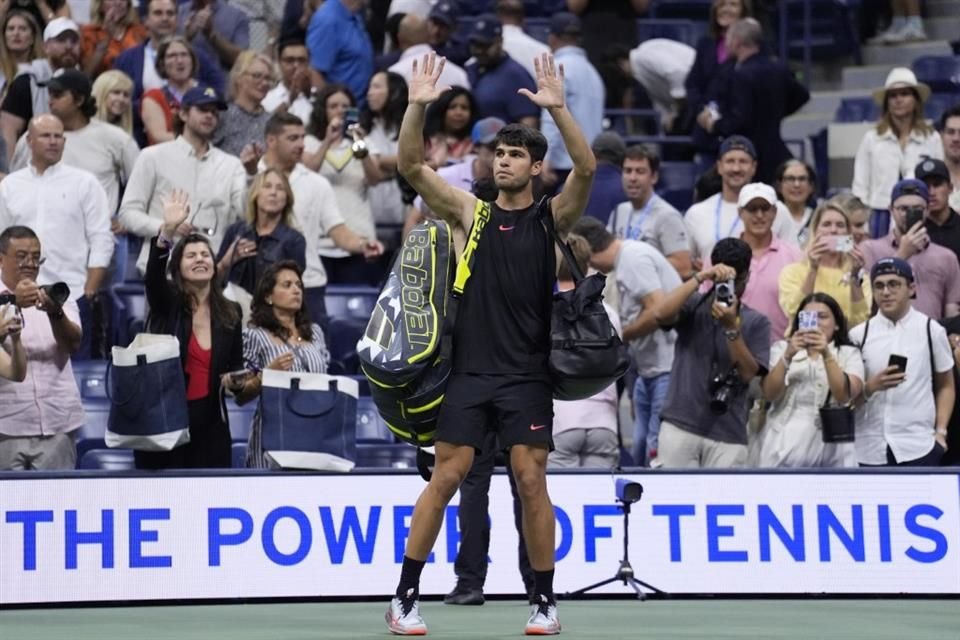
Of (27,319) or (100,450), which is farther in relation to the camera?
(100,450)

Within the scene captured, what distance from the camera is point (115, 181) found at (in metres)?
14.1

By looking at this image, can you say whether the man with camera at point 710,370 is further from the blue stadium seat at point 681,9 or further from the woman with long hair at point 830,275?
the blue stadium seat at point 681,9

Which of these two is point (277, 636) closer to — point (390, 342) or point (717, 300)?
point (390, 342)

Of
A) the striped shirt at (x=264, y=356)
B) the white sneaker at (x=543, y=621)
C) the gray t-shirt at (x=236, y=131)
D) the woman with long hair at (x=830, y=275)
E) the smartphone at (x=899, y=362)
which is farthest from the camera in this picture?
the gray t-shirt at (x=236, y=131)

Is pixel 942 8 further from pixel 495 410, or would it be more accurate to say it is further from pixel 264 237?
pixel 495 410

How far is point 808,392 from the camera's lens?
11.8 m

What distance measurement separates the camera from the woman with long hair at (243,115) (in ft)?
47.2

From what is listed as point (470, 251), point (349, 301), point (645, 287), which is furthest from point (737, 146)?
point (470, 251)

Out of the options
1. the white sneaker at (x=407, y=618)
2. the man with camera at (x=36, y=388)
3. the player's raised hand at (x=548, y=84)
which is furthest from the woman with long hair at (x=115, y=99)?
the white sneaker at (x=407, y=618)

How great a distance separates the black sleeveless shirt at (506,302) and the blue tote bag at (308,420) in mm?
2389

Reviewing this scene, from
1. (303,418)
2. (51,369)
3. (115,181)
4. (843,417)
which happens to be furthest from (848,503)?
(115,181)

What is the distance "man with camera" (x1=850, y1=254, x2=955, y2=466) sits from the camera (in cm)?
1188

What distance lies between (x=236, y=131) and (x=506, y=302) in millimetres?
6205

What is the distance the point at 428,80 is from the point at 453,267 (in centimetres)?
88
